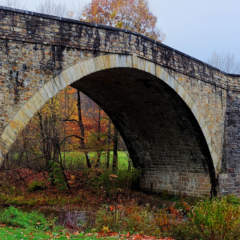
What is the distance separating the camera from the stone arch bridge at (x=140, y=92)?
7.62 metres

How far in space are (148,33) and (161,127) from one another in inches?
320

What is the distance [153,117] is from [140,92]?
1.79 metres

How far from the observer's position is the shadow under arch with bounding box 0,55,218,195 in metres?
11.0

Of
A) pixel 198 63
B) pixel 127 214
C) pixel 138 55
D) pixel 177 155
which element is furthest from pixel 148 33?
pixel 127 214

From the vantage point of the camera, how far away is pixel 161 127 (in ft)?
47.4

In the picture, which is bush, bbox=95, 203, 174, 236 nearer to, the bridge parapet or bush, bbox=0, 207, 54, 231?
bush, bbox=0, 207, 54, 231

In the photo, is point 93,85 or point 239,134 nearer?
point 93,85

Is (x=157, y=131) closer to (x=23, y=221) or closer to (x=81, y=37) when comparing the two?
(x=81, y=37)

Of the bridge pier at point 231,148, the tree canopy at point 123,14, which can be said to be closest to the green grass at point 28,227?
the bridge pier at point 231,148

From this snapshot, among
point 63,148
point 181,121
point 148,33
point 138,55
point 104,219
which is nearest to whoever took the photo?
point 104,219

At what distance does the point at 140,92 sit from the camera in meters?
12.8

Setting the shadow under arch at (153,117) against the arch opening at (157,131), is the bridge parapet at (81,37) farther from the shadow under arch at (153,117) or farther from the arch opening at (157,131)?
the arch opening at (157,131)

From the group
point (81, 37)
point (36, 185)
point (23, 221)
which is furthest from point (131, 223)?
point (36, 185)

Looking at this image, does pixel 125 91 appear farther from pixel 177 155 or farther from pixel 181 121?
pixel 177 155
